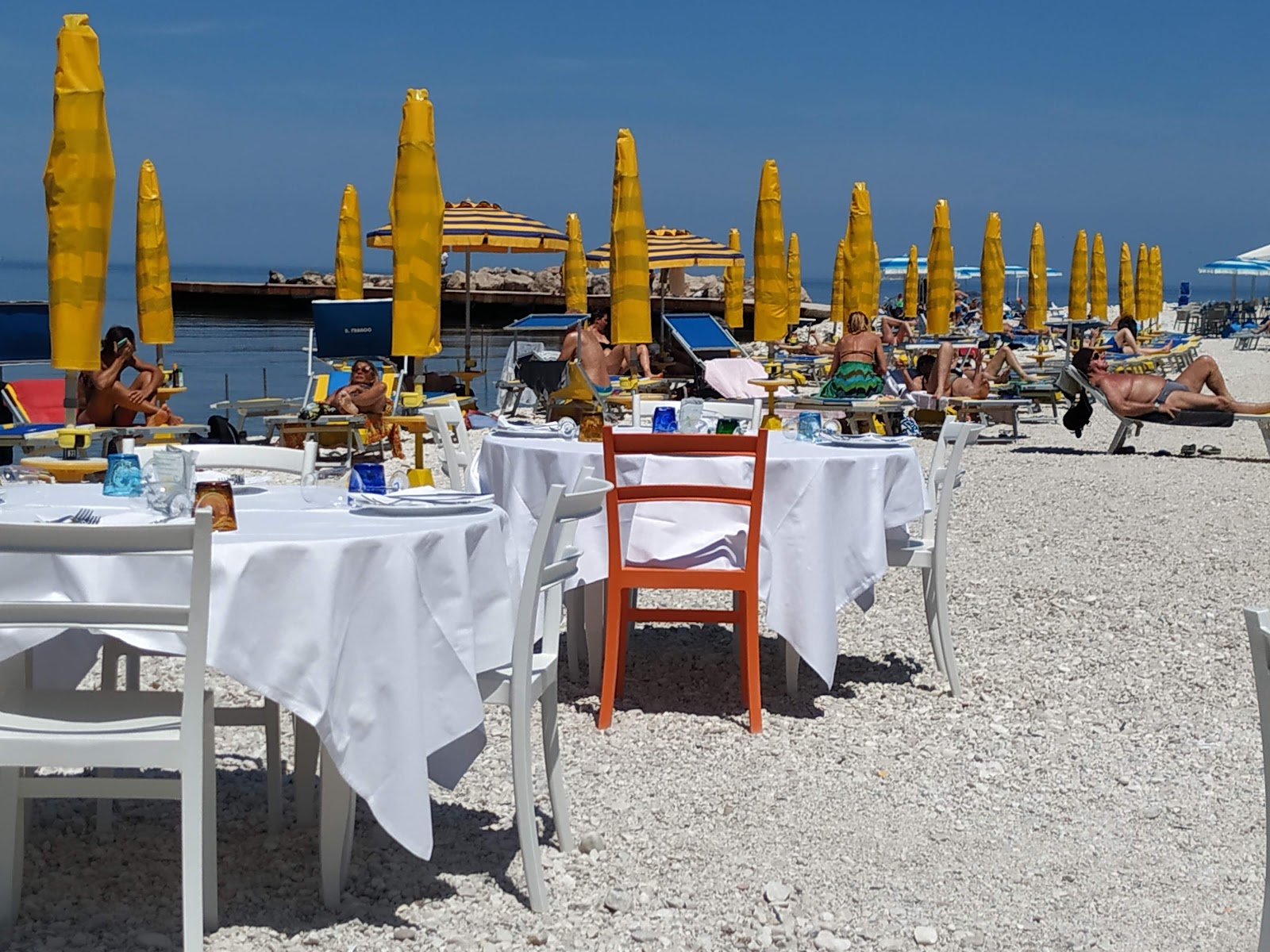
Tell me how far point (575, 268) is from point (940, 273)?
18.4 feet

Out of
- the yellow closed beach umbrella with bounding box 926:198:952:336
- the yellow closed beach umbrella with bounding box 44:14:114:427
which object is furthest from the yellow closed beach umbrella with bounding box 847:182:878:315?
the yellow closed beach umbrella with bounding box 44:14:114:427

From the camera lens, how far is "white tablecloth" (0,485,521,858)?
2.53 meters

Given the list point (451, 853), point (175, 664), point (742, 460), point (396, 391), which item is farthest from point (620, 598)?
point (396, 391)

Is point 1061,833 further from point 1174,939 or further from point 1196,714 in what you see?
point 1196,714

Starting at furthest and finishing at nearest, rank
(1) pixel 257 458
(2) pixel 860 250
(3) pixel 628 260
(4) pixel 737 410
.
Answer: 1. (2) pixel 860 250
2. (3) pixel 628 260
3. (4) pixel 737 410
4. (1) pixel 257 458

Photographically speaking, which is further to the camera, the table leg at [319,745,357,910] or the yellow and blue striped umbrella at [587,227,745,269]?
the yellow and blue striped umbrella at [587,227,745,269]

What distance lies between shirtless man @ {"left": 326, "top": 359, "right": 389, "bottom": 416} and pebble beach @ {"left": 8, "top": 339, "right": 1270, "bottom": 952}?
19.3ft

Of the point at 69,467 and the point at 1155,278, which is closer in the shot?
the point at 69,467

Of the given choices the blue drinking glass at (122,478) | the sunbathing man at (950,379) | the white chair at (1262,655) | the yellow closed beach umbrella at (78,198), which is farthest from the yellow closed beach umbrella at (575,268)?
the white chair at (1262,655)

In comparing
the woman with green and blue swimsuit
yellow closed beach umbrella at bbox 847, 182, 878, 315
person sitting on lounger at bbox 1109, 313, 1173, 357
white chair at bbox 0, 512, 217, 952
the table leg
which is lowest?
the table leg

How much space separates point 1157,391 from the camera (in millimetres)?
11188

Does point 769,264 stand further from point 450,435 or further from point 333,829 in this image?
point 333,829

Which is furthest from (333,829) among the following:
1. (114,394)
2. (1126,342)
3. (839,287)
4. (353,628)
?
(839,287)

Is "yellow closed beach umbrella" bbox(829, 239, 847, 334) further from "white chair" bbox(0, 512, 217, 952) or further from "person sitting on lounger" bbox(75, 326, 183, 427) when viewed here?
"white chair" bbox(0, 512, 217, 952)
